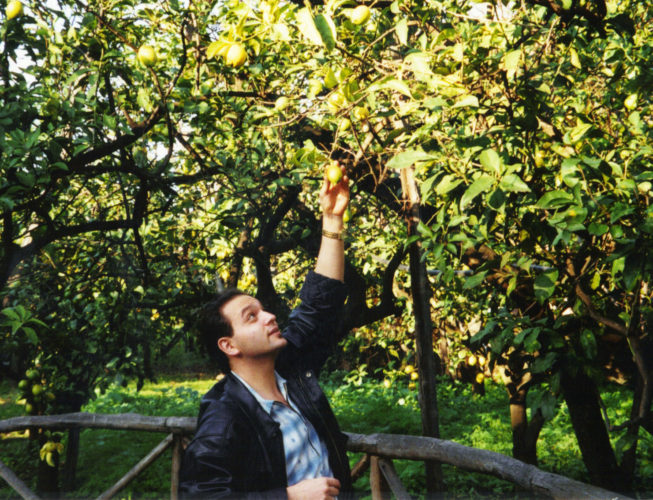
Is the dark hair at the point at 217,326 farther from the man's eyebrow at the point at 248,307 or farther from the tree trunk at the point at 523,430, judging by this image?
the tree trunk at the point at 523,430

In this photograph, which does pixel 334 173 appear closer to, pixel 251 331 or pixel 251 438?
pixel 251 331

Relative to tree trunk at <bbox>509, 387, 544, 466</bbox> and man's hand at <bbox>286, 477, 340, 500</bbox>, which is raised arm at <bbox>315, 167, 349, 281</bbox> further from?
tree trunk at <bbox>509, 387, 544, 466</bbox>

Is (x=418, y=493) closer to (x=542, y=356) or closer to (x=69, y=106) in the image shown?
(x=542, y=356)

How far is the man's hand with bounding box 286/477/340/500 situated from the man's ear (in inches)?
20.4

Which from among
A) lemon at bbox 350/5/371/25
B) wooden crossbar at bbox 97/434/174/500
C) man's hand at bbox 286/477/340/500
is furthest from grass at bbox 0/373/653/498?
lemon at bbox 350/5/371/25

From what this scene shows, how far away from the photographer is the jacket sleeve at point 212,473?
1804 mm

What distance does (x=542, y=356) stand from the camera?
254cm

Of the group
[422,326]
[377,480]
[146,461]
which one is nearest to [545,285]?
[377,480]

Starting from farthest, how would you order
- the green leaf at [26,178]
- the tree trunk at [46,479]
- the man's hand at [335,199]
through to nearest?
the tree trunk at [46,479]
the green leaf at [26,178]
the man's hand at [335,199]

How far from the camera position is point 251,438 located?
6.41 feet

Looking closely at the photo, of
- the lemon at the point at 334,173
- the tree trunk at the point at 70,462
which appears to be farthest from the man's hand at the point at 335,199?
the tree trunk at the point at 70,462

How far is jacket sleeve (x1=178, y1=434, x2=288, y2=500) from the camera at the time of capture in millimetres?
1804

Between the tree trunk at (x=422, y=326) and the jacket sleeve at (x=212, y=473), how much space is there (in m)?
1.77

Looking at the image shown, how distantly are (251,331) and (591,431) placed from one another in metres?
2.45
